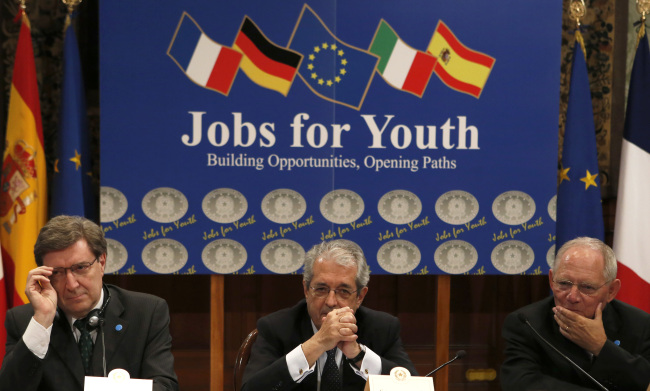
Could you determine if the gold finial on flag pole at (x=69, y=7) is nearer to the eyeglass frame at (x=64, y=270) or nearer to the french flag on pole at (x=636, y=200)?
the eyeglass frame at (x=64, y=270)

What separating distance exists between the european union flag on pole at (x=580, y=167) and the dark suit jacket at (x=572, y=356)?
124 cm

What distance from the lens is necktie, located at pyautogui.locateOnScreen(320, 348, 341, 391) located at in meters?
2.70

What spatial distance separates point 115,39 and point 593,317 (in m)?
2.71

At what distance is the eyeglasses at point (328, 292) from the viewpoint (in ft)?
8.97

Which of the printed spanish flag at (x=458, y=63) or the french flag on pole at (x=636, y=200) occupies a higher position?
the printed spanish flag at (x=458, y=63)

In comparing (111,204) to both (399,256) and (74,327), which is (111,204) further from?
(399,256)

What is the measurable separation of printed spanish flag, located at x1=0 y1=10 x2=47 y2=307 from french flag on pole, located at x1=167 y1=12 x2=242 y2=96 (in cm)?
80

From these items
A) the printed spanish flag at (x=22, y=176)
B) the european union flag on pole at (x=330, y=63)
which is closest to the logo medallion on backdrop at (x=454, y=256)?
the european union flag on pole at (x=330, y=63)

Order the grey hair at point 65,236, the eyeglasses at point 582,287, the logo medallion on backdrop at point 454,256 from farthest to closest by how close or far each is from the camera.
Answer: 1. the logo medallion on backdrop at point 454,256
2. the eyeglasses at point 582,287
3. the grey hair at point 65,236

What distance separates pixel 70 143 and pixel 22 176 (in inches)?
11.9

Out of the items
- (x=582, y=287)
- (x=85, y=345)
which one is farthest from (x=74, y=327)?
(x=582, y=287)

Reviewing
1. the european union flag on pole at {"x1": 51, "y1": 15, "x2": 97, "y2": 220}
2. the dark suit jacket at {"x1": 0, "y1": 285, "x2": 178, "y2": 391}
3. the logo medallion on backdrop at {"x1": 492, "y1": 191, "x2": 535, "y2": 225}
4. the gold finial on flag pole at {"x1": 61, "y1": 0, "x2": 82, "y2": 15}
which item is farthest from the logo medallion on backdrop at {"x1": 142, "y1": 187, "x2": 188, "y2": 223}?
the logo medallion on backdrop at {"x1": 492, "y1": 191, "x2": 535, "y2": 225}

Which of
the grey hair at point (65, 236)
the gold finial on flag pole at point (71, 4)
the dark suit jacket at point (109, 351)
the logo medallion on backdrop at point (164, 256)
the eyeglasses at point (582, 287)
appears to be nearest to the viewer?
the dark suit jacket at point (109, 351)

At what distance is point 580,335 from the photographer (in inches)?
107
